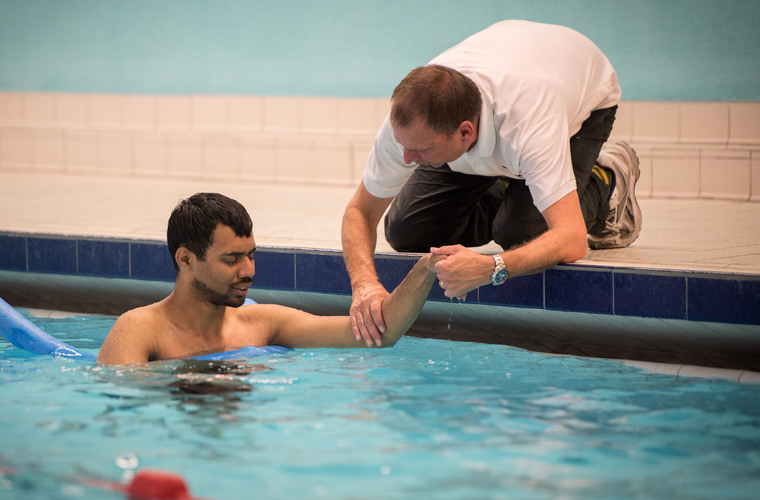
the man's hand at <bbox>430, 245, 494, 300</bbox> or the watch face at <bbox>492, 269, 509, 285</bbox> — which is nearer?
the man's hand at <bbox>430, 245, 494, 300</bbox>

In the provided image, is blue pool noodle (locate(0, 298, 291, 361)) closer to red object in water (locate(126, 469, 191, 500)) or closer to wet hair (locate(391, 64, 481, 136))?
wet hair (locate(391, 64, 481, 136))

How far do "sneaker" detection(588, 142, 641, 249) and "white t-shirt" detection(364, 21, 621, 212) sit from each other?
0.50 metres

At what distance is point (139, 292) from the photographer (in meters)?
5.04

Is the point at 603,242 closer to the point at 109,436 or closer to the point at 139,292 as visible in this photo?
the point at 139,292

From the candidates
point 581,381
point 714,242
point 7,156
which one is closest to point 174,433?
point 581,381

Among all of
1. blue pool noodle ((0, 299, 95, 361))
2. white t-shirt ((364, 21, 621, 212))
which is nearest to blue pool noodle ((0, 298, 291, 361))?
blue pool noodle ((0, 299, 95, 361))

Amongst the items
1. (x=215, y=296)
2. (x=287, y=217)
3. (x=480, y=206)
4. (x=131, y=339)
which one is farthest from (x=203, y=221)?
(x=287, y=217)

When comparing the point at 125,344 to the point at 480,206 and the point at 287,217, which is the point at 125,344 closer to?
the point at 480,206

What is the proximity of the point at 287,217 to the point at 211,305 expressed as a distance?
2.61 m

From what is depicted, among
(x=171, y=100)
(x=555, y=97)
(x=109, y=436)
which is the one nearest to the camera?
(x=109, y=436)

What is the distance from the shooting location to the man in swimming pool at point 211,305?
3.21m

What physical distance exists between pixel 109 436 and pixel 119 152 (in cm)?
634

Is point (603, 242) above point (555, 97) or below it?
below

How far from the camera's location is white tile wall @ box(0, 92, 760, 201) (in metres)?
6.74
